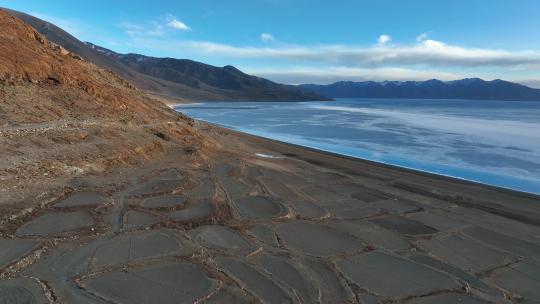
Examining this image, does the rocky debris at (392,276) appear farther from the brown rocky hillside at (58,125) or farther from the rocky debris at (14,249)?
the brown rocky hillside at (58,125)

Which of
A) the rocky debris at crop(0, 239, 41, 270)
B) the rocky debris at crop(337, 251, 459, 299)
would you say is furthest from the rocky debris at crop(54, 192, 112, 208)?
the rocky debris at crop(337, 251, 459, 299)

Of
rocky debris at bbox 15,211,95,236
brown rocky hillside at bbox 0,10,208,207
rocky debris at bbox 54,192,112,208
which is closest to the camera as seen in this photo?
rocky debris at bbox 15,211,95,236

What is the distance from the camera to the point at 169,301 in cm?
683

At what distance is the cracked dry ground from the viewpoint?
725 centimetres

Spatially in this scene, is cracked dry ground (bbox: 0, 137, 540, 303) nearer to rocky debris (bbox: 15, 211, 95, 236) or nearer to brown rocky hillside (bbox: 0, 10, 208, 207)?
rocky debris (bbox: 15, 211, 95, 236)

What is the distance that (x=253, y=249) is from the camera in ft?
29.8

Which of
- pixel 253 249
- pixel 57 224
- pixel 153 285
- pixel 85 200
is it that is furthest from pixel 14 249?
pixel 253 249

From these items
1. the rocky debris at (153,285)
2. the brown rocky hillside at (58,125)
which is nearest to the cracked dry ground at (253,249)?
the rocky debris at (153,285)

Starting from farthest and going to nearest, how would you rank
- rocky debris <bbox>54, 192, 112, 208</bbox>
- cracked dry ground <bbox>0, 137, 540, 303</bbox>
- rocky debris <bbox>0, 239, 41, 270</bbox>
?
rocky debris <bbox>54, 192, 112, 208</bbox>
rocky debris <bbox>0, 239, 41, 270</bbox>
cracked dry ground <bbox>0, 137, 540, 303</bbox>

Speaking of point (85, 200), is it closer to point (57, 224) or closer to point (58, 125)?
point (57, 224)

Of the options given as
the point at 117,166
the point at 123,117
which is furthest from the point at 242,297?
the point at 123,117

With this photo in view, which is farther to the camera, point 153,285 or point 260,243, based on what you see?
point 260,243

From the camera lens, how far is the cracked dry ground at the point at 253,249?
725 centimetres

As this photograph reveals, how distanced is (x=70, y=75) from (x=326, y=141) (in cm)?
1888
